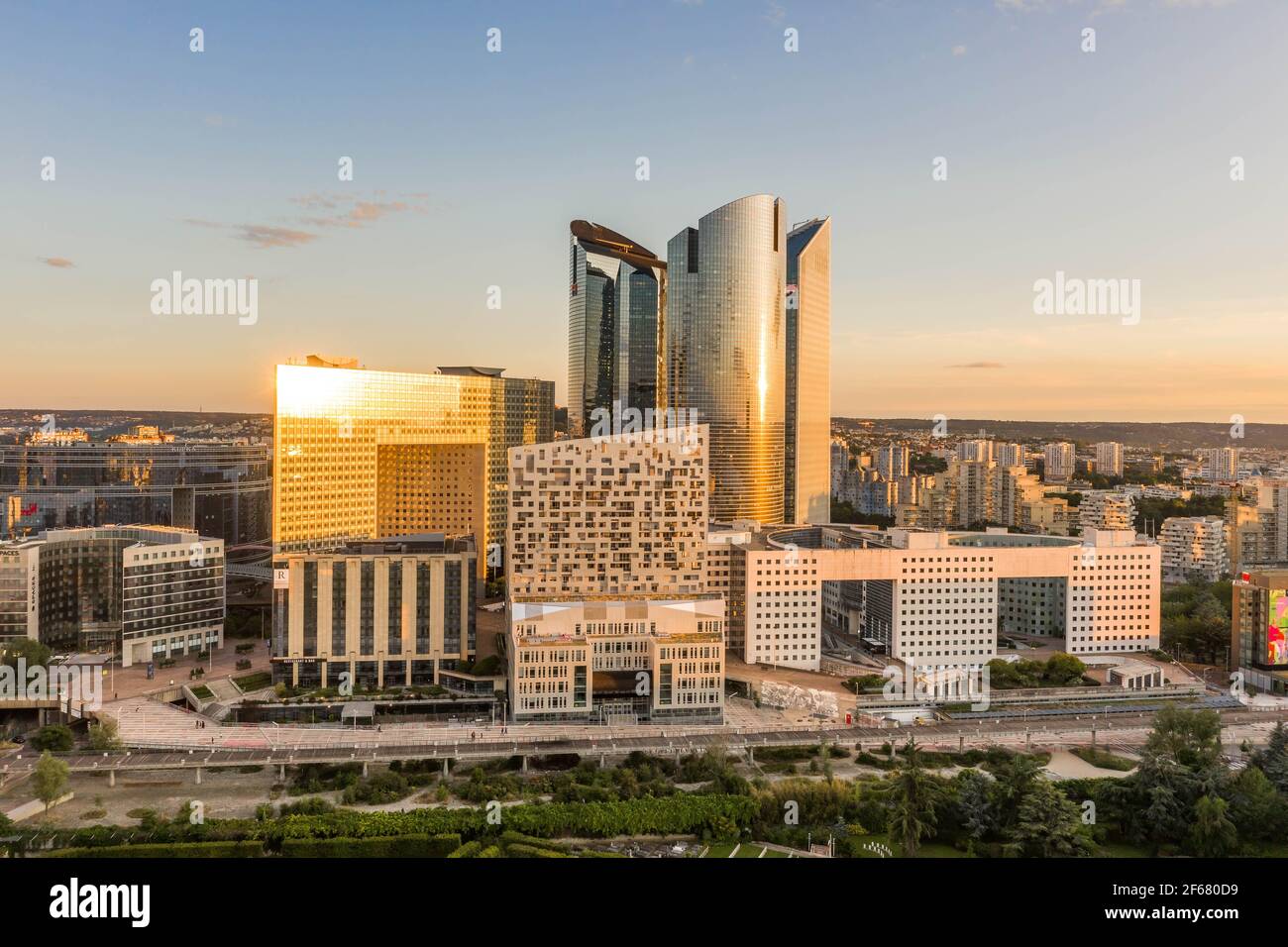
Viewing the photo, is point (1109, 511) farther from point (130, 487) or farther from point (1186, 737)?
point (130, 487)

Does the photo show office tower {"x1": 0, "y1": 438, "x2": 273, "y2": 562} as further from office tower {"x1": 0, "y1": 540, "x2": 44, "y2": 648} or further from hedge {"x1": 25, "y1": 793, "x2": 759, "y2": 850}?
hedge {"x1": 25, "y1": 793, "x2": 759, "y2": 850}

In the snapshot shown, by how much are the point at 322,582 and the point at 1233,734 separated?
10.9 metres

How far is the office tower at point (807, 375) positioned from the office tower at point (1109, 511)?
6478mm

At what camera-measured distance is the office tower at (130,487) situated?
1923 centimetres

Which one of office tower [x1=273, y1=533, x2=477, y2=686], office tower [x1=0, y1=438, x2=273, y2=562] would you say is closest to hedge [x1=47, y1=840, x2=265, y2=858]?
office tower [x1=273, y1=533, x2=477, y2=686]

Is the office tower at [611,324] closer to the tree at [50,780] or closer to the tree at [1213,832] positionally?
the tree at [50,780]

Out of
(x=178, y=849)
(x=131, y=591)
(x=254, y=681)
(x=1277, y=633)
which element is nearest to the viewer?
(x=178, y=849)

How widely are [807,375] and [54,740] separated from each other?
19330 millimetres

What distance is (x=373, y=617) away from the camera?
39.9ft

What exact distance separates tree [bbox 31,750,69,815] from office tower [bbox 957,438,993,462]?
23.9m

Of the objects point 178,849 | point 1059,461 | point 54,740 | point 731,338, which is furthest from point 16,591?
→ point 1059,461

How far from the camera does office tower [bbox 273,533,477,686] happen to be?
12.0m
